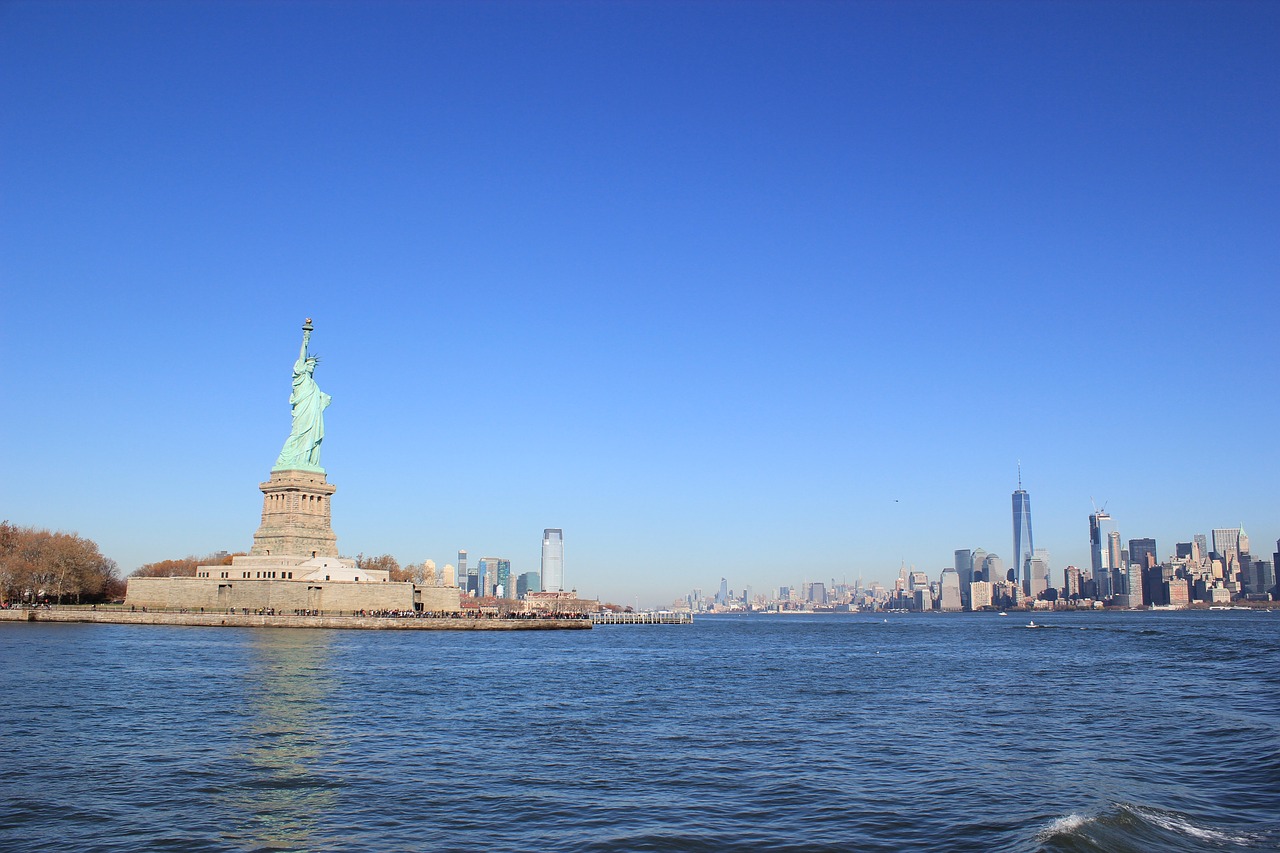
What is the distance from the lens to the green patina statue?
10012cm

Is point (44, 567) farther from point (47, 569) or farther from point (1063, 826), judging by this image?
point (1063, 826)

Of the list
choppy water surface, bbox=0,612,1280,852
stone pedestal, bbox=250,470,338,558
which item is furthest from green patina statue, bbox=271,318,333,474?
choppy water surface, bbox=0,612,1280,852

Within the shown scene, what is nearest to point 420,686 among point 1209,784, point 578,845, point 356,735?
point 356,735

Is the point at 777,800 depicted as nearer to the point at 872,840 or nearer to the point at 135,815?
the point at 872,840

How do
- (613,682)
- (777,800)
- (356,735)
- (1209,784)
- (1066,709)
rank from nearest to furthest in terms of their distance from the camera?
(777,800), (1209,784), (356,735), (1066,709), (613,682)

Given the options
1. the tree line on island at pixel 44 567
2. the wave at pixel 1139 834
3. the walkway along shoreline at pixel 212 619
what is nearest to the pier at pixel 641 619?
the walkway along shoreline at pixel 212 619

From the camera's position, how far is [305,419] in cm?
10162

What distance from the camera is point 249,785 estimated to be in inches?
812

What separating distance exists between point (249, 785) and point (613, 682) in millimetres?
25699

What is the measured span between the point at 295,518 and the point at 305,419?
11.0m

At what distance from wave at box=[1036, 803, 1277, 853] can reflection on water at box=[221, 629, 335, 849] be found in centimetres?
1281

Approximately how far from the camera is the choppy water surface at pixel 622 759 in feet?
57.7

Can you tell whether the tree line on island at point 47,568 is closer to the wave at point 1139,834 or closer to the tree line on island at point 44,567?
the tree line on island at point 44,567

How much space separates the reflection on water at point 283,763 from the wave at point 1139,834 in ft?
42.0
